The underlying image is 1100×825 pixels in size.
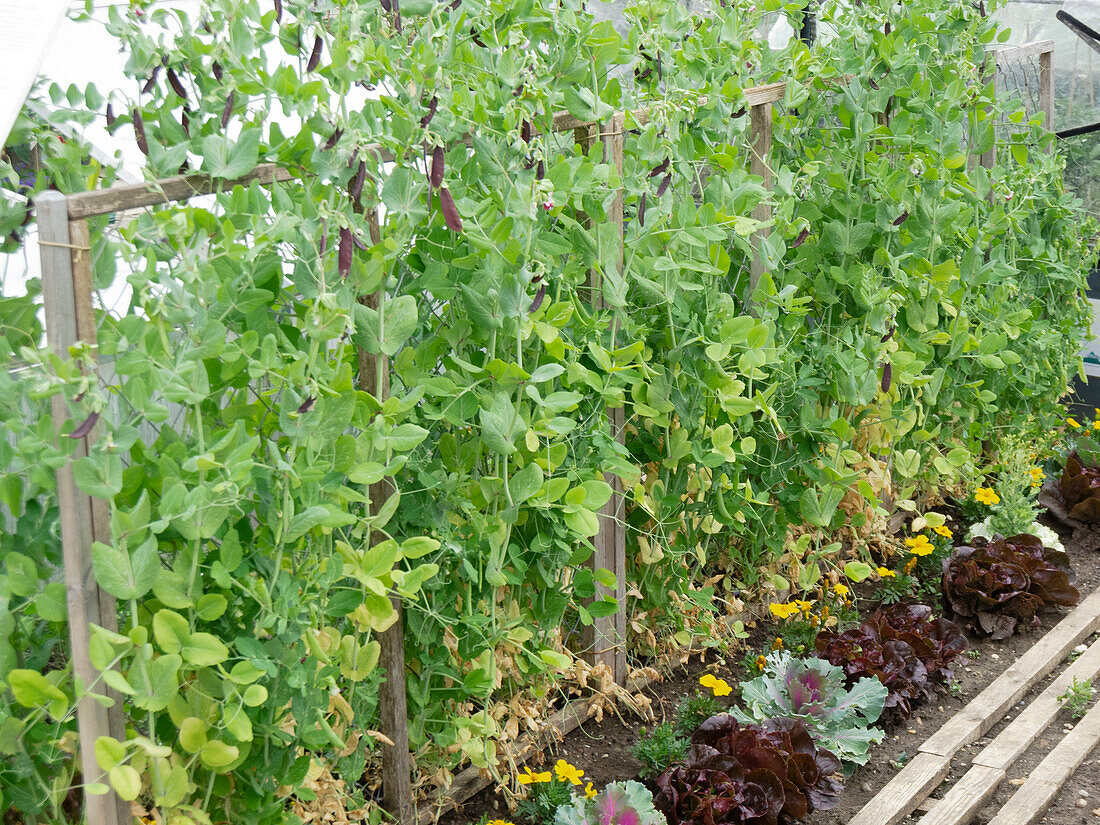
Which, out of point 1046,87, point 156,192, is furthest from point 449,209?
point 1046,87

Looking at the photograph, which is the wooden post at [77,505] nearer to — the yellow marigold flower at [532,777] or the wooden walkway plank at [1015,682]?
the yellow marigold flower at [532,777]

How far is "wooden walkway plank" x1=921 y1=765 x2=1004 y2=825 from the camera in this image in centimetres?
248

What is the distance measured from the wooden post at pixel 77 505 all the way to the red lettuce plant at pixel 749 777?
1.27 m

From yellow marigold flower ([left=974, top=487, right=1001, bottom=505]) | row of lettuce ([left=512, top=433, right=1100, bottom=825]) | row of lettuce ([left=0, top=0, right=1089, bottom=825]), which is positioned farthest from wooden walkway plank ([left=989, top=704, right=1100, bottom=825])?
yellow marigold flower ([left=974, top=487, right=1001, bottom=505])

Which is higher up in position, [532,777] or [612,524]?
[612,524]

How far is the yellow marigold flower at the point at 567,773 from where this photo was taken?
2410mm

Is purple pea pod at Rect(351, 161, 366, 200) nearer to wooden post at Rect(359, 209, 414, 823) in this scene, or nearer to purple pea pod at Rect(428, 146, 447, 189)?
purple pea pod at Rect(428, 146, 447, 189)

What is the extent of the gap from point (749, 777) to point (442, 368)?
1157 millimetres

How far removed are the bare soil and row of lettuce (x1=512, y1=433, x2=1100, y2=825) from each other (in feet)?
0.13

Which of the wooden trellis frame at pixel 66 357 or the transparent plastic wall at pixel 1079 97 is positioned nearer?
the wooden trellis frame at pixel 66 357

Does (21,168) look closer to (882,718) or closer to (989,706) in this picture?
(882,718)

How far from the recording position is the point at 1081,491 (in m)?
4.13

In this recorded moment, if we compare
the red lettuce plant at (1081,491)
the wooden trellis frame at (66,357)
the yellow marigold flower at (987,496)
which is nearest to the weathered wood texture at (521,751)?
the wooden trellis frame at (66,357)

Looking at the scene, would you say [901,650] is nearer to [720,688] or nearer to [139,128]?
[720,688]
